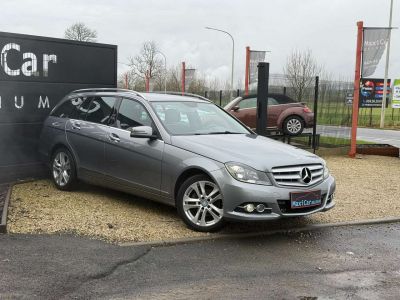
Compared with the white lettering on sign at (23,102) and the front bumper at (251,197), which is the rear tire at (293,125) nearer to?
the white lettering on sign at (23,102)

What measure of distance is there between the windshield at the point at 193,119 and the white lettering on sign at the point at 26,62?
3228 millimetres

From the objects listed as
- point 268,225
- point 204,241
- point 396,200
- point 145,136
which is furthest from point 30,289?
point 396,200

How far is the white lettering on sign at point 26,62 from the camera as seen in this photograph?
8570mm

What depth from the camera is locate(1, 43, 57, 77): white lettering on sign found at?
8.57 m

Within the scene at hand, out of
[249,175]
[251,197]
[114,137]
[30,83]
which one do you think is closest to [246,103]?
[30,83]

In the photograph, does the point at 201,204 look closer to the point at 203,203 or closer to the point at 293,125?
the point at 203,203

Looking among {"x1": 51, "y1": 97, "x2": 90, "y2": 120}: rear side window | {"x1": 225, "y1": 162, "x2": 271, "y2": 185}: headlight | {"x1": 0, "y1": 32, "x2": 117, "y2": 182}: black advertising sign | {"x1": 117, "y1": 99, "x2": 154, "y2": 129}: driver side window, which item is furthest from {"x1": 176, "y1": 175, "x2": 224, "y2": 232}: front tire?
{"x1": 0, "y1": 32, "x2": 117, "y2": 182}: black advertising sign

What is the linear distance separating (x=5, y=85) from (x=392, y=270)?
6840mm

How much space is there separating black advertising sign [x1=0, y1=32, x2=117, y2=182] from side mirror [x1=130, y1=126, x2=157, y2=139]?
340cm

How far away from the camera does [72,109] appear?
8.19m

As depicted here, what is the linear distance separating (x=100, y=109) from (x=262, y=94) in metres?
3.55

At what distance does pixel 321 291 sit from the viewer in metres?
4.29

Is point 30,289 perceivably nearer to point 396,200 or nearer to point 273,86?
point 396,200

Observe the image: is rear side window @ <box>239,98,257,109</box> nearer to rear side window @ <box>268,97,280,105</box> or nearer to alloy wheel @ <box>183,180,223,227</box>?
rear side window @ <box>268,97,280,105</box>
